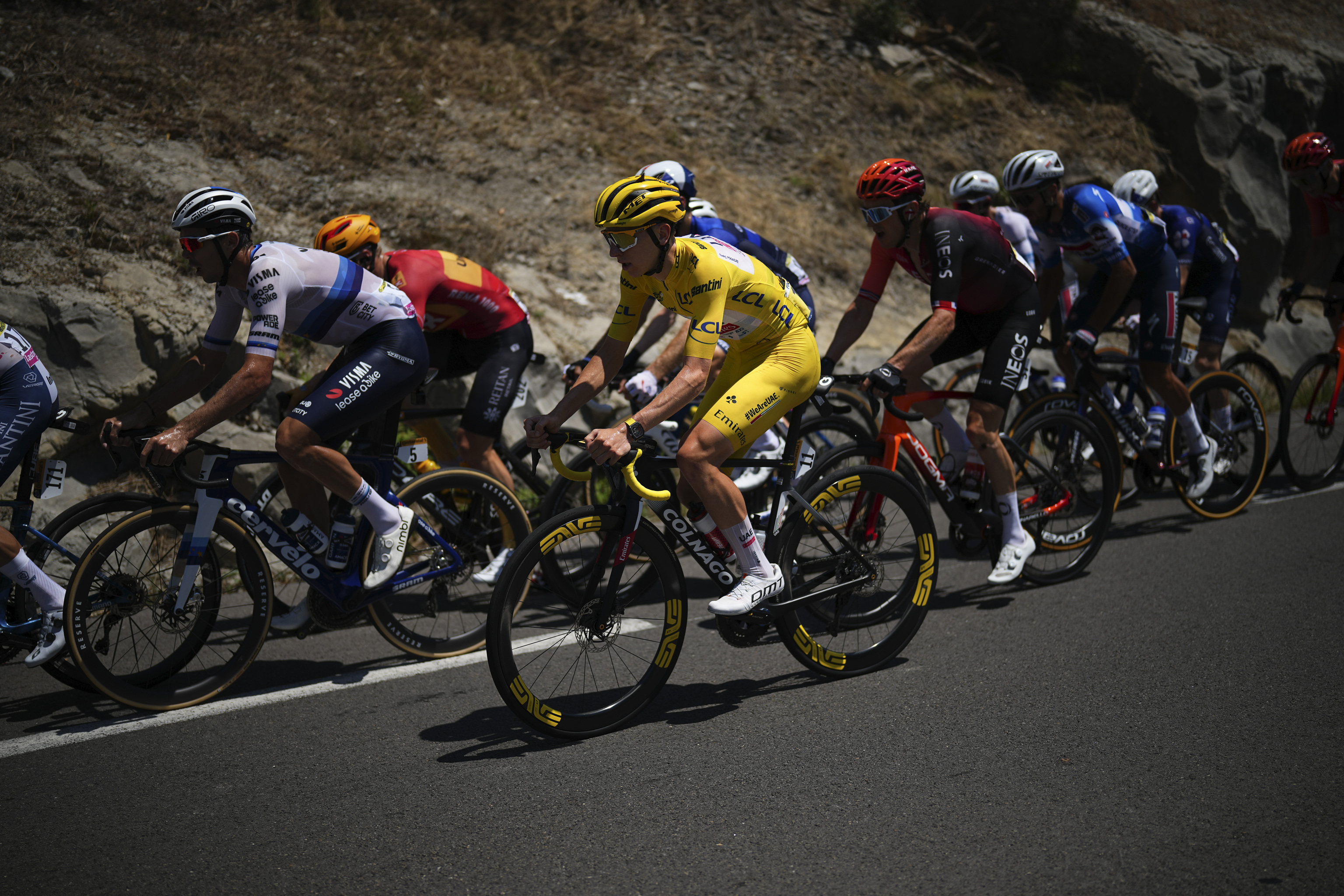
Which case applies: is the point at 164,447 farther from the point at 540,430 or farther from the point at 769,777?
the point at 769,777

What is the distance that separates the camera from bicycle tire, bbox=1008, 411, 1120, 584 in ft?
18.9

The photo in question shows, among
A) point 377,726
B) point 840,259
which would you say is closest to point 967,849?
point 377,726

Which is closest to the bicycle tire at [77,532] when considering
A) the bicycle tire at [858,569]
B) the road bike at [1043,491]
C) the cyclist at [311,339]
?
the cyclist at [311,339]

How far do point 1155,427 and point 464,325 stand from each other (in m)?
4.88

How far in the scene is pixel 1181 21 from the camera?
15.4 metres

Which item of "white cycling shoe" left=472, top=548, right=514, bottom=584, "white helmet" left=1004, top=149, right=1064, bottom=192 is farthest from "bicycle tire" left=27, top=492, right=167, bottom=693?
"white helmet" left=1004, top=149, right=1064, bottom=192

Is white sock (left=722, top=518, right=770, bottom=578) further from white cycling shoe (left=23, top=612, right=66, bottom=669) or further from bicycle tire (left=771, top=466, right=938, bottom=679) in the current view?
white cycling shoe (left=23, top=612, right=66, bottom=669)

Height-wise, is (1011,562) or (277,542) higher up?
(1011,562)

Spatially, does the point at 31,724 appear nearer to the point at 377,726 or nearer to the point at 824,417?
the point at 377,726

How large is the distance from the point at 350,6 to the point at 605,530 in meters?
11.3

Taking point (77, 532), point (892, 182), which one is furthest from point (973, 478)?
point (77, 532)

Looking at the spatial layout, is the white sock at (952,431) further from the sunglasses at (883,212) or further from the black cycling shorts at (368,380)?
the black cycling shorts at (368,380)

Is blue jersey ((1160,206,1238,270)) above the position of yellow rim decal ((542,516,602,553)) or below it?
above

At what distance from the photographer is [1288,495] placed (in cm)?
754
